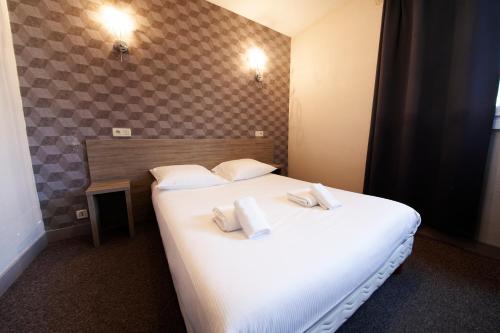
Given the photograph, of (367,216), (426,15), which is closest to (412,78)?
(426,15)

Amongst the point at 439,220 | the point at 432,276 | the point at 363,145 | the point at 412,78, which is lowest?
the point at 432,276

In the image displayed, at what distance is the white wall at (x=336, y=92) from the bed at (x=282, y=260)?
123 cm

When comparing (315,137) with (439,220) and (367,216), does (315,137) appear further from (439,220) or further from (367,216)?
(367,216)

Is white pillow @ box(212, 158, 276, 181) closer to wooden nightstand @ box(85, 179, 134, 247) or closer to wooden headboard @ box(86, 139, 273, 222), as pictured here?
wooden headboard @ box(86, 139, 273, 222)

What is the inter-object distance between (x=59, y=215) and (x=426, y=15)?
13.4 feet

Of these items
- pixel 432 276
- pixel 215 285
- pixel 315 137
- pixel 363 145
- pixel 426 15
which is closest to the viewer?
pixel 215 285

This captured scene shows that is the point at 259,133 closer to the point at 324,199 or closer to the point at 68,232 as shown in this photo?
the point at 324,199

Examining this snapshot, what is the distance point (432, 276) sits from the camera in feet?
4.58

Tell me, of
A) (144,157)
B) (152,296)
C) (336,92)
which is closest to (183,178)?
(144,157)

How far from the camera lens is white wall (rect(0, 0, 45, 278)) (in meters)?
1.36

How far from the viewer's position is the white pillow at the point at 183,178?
1835 mm

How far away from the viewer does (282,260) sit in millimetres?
782

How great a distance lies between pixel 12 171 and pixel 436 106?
375 cm

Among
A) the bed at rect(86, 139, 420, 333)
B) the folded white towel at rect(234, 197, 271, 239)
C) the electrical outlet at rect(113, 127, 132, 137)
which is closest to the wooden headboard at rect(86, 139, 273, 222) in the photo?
the electrical outlet at rect(113, 127, 132, 137)
